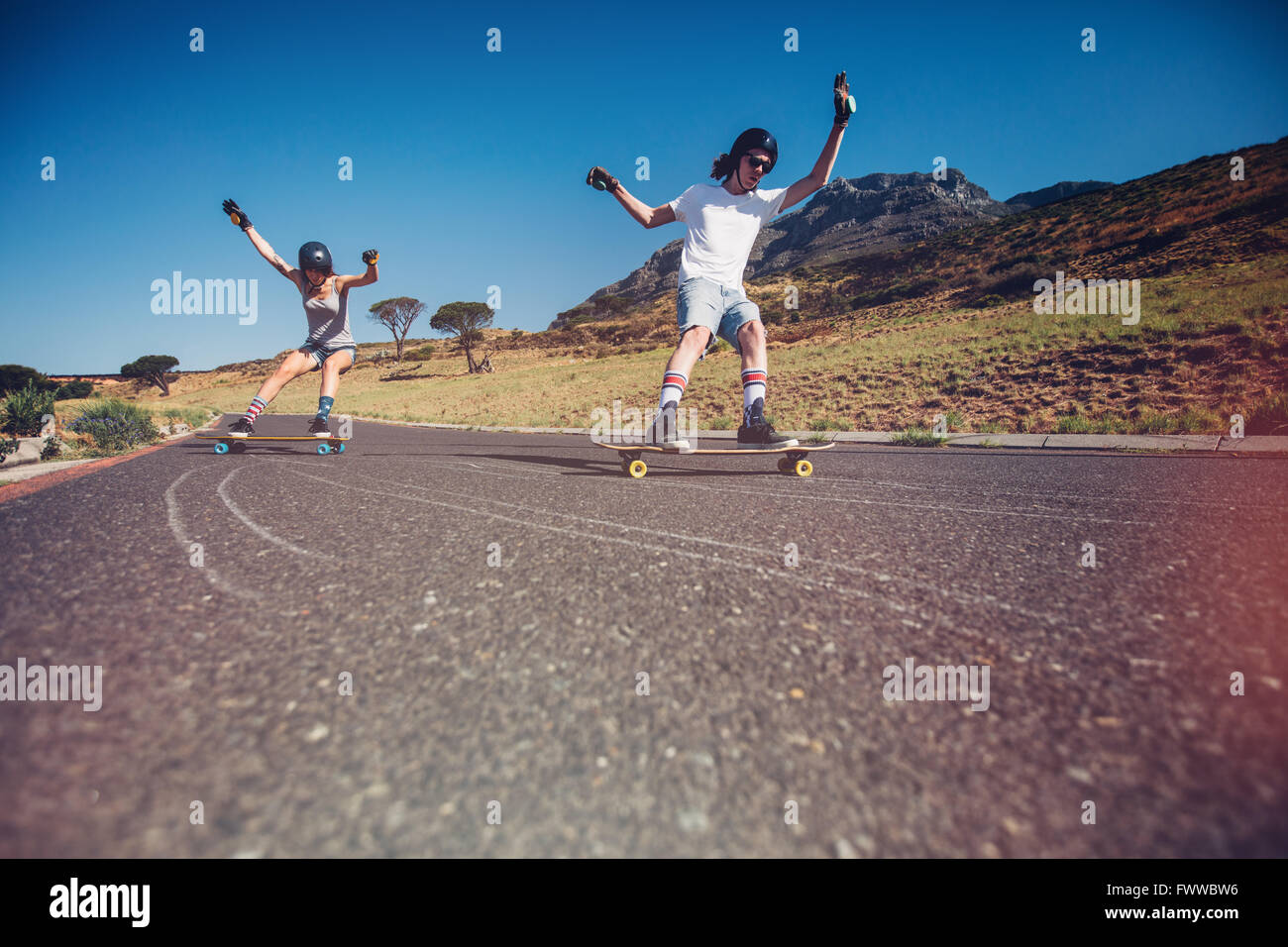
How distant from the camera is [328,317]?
8.17m

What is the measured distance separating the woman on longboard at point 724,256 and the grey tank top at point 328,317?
488 cm

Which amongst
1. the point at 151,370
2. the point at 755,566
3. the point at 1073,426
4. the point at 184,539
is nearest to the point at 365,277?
the point at 184,539

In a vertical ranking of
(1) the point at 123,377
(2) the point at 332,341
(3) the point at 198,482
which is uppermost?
(1) the point at 123,377

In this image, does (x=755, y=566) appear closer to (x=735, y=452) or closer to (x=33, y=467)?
(x=735, y=452)

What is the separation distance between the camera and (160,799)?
1.07 metres

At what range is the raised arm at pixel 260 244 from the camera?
7609 mm

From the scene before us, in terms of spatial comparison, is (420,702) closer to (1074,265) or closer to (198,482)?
(198,482)

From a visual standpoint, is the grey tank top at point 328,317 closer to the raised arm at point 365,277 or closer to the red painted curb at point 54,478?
the raised arm at point 365,277

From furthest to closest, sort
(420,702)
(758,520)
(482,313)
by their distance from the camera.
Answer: (482,313) < (758,520) < (420,702)

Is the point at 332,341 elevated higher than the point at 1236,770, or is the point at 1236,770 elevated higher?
the point at 332,341

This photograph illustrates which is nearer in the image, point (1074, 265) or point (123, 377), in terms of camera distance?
point (1074, 265)

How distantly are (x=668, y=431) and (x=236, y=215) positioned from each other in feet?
23.5
